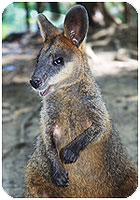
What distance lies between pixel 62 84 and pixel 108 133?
78 cm

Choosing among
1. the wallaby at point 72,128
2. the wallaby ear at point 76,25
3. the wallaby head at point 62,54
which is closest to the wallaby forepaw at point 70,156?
the wallaby at point 72,128

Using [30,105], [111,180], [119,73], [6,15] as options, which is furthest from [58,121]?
[6,15]

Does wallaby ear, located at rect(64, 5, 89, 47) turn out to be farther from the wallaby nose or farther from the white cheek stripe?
the wallaby nose

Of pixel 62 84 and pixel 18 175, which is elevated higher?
pixel 62 84

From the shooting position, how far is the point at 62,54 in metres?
3.68

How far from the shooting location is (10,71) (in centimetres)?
974

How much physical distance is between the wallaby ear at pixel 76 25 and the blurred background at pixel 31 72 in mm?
735

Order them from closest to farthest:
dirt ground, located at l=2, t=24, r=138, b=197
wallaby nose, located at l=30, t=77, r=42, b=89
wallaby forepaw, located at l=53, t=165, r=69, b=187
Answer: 1. wallaby nose, located at l=30, t=77, r=42, b=89
2. wallaby forepaw, located at l=53, t=165, r=69, b=187
3. dirt ground, located at l=2, t=24, r=138, b=197

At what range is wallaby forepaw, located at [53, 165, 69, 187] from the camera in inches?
147

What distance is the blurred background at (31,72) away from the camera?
6004 millimetres

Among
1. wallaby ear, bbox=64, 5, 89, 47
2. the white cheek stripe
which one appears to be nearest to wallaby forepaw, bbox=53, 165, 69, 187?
the white cheek stripe

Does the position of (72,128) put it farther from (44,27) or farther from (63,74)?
(44,27)

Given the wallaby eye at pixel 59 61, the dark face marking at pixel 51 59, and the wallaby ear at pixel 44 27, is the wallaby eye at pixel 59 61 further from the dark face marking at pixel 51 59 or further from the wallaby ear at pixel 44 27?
the wallaby ear at pixel 44 27

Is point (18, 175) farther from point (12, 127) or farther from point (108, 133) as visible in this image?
point (108, 133)
